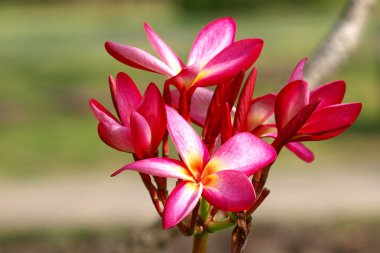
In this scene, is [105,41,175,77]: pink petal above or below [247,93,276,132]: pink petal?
above

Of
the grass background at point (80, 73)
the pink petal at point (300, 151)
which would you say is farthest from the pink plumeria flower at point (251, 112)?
the grass background at point (80, 73)

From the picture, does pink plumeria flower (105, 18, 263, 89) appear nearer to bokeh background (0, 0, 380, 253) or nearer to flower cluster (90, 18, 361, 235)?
flower cluster (90, 18, 361, 235)

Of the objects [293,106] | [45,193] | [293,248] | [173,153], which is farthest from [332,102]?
[173,153]

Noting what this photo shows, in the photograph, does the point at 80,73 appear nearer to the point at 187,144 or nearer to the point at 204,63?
the point at 204,63

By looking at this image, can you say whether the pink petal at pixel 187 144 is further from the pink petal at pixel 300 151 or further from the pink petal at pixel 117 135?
the pink petal at pixel 300 151

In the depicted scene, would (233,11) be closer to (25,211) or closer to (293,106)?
(25,211)

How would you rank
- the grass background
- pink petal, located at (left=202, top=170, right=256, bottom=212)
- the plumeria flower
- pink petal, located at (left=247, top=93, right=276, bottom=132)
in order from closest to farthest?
pink petal, located at (left=202, top=170, right=256, bottom=212) → the plumeria flower → pink petal, located at (left=247, top=93, right=276, bottom=132) → the grass background

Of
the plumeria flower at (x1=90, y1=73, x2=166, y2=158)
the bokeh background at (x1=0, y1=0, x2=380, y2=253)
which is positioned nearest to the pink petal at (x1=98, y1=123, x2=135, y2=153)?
the plumeria flower at (x1=90, y1=73, x2=166, y2=158)
